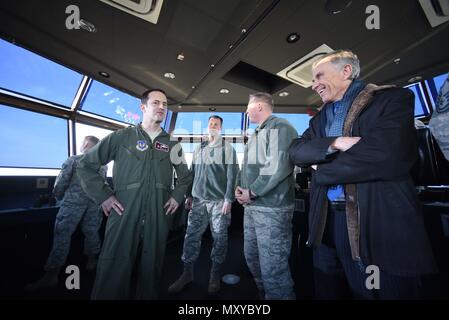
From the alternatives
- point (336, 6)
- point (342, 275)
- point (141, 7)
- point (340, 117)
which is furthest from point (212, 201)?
point (336, 6)

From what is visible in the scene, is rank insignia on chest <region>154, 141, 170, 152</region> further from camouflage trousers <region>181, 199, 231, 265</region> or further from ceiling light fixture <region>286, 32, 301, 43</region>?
ceiling light fixture <region>286, 32, 301, 43</region>

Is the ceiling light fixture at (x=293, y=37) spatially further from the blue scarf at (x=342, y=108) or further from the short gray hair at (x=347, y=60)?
the blue scarf at (x=342, y=108)

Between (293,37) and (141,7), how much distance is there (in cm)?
231

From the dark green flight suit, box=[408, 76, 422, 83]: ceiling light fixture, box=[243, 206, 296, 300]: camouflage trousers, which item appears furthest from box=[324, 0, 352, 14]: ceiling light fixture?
box=[408, 76, 422, 83]: ceiling light fixture

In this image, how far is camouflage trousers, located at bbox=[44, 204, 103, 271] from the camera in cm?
204

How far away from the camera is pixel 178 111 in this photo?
18.5 ft

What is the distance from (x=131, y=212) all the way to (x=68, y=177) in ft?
5.25

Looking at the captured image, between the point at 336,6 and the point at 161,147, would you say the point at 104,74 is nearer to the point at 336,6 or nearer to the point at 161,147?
the point at 161,147

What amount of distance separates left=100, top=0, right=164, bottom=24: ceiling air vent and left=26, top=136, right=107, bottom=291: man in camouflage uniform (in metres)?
2.07

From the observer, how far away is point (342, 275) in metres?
0.97

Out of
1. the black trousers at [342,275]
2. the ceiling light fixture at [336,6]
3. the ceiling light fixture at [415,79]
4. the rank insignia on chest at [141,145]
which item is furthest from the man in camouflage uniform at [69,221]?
the ceiling light fixture at [415,79]

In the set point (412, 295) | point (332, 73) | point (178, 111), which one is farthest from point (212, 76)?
point (412, 295)

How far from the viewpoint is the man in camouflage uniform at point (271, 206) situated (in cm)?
128

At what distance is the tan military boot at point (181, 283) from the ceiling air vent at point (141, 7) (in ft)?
11.1
